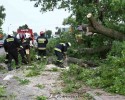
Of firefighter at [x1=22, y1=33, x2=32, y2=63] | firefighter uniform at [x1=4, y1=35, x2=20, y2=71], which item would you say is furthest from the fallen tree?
firefighter uniform at [x1=4, y1=35, x2=20, y2=71]

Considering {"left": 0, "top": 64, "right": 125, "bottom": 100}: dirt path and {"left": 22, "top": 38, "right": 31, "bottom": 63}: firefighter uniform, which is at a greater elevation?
{"left": 22, "top": 38, "right": 31, "bottom": 63}: firefighter uniform

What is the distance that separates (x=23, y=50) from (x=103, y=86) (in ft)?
25.8

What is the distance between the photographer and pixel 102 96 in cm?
862

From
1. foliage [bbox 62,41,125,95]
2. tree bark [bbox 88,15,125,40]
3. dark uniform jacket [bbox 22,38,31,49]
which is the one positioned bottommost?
foliage [bbox 62,41,125,95]

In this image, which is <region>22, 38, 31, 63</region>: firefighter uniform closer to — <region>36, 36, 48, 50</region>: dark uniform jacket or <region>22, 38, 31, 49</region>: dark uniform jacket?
<region>22, 38, 31, 49</region>: dark uniform jacket

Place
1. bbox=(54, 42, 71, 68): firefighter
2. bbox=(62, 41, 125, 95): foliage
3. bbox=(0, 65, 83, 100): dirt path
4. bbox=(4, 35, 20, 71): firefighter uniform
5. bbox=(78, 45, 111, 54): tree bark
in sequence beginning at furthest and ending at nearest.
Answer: bbox=(78, 45, 111, 54): tree bark, bbox=(54, 42, 71, 68): firefighter, bbox=(4, 35, 20, 71): firefighter uniform, bbox=(62, 41, 125, 95): foliage, bbox=(0, 65, 83, 100): dirt path

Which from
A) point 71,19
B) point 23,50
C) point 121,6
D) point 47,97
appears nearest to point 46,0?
point 71,19

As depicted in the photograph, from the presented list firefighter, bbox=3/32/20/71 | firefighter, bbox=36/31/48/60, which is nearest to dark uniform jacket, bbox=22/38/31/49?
firefighter, bbox=36/31/48/60

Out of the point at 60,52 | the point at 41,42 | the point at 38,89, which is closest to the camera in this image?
the point at 38,89

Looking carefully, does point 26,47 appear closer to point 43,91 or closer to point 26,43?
point 26,43

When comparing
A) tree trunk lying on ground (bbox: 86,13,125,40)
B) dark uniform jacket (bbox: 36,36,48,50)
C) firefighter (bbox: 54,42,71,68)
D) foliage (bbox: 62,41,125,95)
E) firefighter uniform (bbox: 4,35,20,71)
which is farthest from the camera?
dark uniform jacket (bbox: 36,36,48,50)

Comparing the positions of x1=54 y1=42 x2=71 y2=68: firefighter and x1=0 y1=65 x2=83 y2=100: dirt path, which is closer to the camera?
x1=0 y1=65 x2=83 y2=100: dirt path

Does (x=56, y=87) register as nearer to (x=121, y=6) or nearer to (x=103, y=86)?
(x=103, y=86)

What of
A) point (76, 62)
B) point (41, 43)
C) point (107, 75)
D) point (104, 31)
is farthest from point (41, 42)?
point (107, 75)
